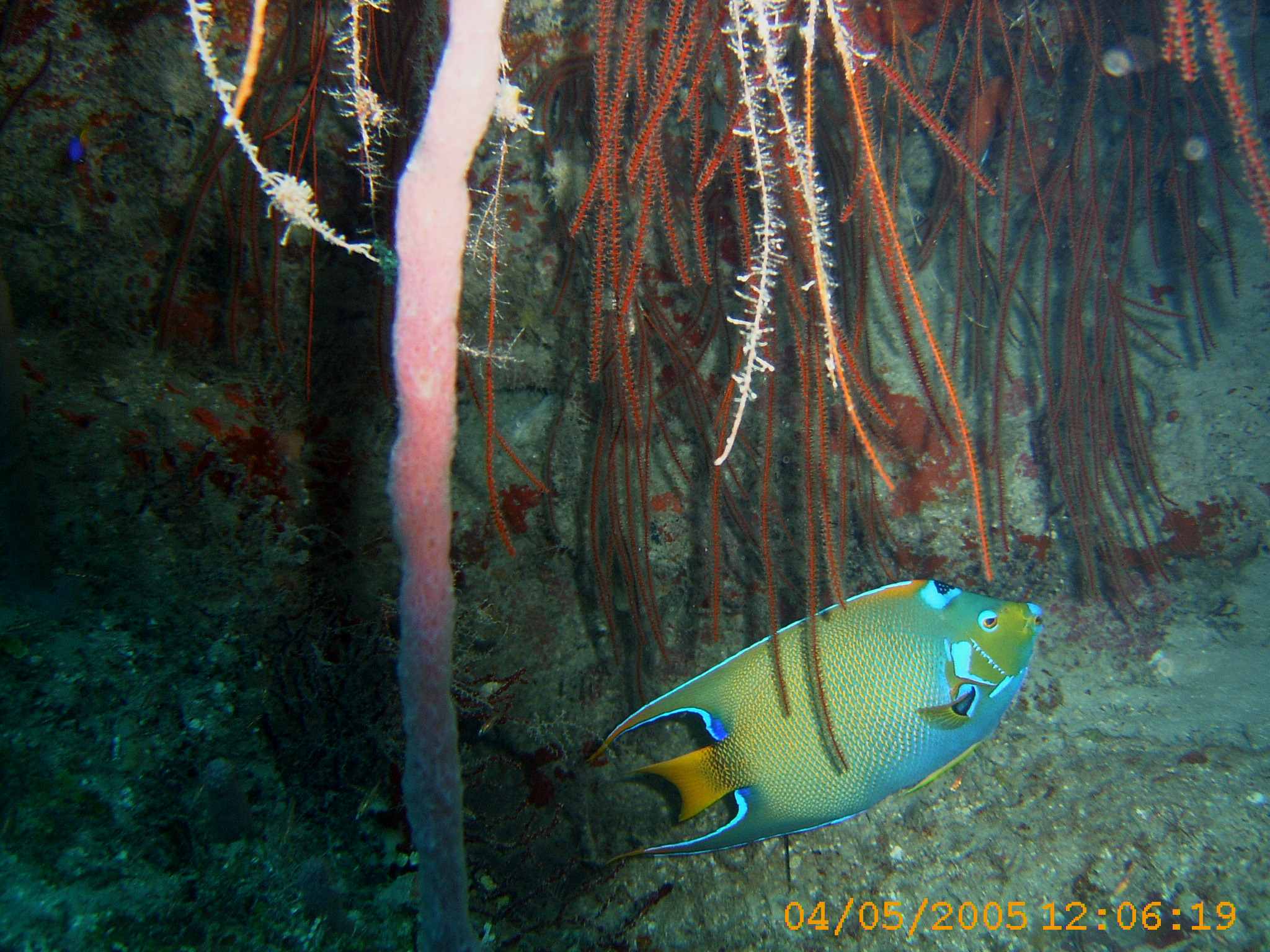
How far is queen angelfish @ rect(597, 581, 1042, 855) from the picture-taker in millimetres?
1866

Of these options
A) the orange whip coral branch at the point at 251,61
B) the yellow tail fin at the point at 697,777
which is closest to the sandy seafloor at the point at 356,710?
the yellow tail fin at the point at 697,777

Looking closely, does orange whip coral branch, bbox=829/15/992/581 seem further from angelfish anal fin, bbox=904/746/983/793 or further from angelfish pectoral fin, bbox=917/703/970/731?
angelfish anal fin, bbox=904/746/983/793

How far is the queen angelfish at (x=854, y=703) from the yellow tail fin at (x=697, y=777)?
2 cm

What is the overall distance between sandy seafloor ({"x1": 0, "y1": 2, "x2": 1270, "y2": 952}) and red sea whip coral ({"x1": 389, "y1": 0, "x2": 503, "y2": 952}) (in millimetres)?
1479

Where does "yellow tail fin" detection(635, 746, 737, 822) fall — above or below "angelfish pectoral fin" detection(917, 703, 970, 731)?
below

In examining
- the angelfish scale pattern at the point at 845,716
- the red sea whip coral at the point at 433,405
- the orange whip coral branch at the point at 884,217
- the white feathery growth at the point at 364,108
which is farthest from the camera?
the angelfish scale pattern at the point at 845,716

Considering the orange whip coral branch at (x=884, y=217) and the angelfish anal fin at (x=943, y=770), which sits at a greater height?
the orange whip coral branch at (x=884, y=217)

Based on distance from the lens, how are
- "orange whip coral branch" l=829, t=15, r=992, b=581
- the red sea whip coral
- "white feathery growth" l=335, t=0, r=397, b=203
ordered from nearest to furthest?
the red sea whip coral, "orange whip coral branch" l=829, t=15, r=992, b=581, "white feathery growth" l=335, t=0, r=397, b=203

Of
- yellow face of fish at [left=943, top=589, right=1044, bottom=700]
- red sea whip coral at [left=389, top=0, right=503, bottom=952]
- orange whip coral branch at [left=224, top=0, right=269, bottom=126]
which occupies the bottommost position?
yellow face of fish at [left=943, top=589, right=1044, bottom=700]

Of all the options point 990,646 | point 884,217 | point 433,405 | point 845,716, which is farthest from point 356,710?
point 884,217

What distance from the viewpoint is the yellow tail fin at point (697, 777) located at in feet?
6.34

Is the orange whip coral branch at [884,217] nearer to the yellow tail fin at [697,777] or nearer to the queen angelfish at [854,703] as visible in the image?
the queen angelfish at [854,703]

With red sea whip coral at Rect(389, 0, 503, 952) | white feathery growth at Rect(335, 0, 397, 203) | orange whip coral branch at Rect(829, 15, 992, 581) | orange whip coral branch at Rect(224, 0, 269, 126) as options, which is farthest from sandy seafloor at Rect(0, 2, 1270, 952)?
orange whip coral branch at Rect(224, 0, 269, 126)

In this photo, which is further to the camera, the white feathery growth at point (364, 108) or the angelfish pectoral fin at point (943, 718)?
the angelfish pectoral fin at point (943, 718)
